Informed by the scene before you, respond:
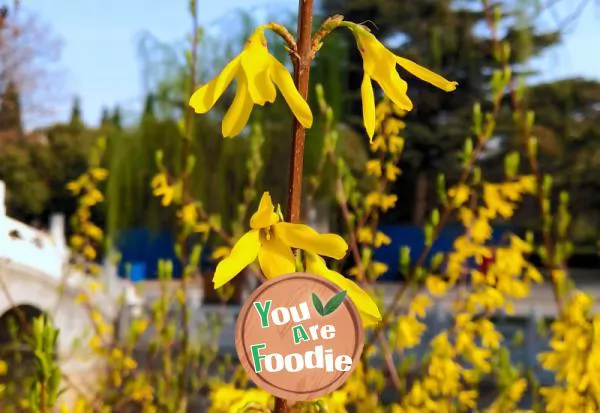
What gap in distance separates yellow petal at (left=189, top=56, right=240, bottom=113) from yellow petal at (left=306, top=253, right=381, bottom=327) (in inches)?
6.1

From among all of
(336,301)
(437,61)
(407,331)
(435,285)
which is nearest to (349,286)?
(336,301)

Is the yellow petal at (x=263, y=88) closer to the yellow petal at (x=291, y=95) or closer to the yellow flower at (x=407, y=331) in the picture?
the yellow petal at (x=291, y=95)

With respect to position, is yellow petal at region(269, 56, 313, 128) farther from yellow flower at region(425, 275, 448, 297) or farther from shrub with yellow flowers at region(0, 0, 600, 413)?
yellow flower at region(425, 275, 448, 297)

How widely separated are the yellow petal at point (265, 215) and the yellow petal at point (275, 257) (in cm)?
2

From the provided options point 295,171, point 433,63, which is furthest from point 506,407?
point 433,63

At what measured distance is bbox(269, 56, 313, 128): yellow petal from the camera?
20.7 inches

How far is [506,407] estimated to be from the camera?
173 cm

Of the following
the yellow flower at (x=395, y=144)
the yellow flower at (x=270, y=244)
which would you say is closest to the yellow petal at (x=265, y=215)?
the yellow flower at (x=270, y=244)

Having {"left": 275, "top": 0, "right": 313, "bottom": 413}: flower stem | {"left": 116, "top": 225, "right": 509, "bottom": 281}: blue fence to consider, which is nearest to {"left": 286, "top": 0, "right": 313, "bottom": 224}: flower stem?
{"left": 275, "top": 0, "right": 313, "bottom": 413}: flower stem

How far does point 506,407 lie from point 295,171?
135 centimetres

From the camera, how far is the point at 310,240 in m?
0.56

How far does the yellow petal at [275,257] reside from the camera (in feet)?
1.91

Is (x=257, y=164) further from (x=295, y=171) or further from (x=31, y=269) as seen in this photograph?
(x=31, y=269)

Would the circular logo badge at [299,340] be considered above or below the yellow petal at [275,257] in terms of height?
below
